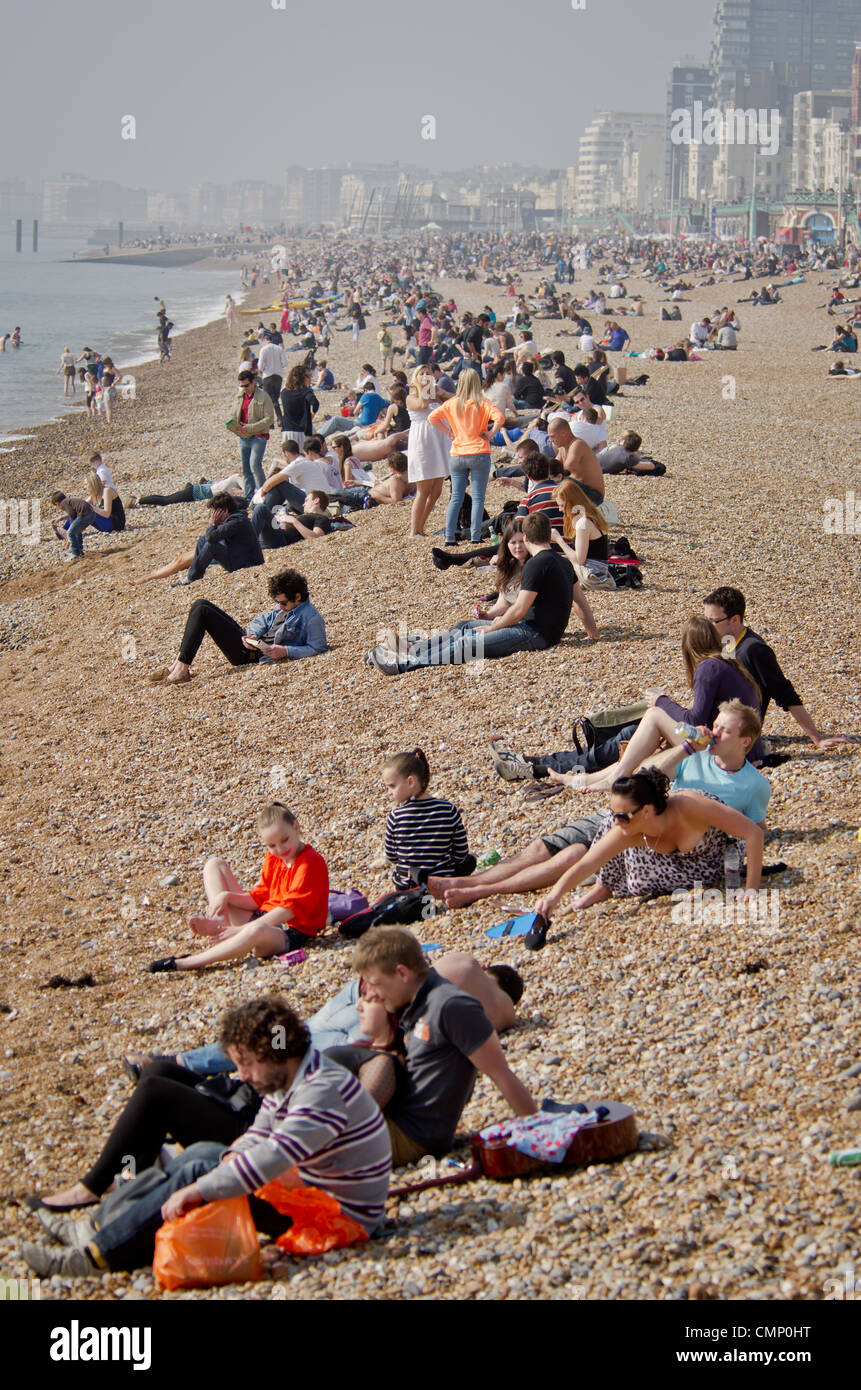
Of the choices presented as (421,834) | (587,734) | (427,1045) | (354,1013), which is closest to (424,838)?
(421,834)

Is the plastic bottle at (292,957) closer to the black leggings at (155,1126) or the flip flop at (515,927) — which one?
the flip flop at (515,927)

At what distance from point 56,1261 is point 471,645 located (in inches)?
239

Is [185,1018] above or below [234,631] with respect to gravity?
below

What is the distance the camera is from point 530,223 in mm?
196375

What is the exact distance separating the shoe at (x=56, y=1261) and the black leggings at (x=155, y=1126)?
26cm

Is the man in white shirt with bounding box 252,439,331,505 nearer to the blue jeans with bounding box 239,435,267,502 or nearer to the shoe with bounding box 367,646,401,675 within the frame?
the blue jeans with bounding box 239,435,267,502

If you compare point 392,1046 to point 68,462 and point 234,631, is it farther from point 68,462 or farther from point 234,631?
point 68,462

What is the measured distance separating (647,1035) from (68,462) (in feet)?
68.4

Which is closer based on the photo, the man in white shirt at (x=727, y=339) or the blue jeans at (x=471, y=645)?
the blue jeans at (x=471, y=645)

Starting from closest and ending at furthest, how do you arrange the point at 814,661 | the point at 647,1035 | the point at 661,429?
the point at 647,1035 < the point at 814,661 < the point at 661,429

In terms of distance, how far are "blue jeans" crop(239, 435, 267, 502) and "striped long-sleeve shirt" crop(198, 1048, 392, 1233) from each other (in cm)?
1127

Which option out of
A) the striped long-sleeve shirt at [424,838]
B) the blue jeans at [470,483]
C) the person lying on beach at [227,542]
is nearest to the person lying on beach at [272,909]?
the striped long-sleeve shirt at [424,838]

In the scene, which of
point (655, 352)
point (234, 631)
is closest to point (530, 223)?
point (655, 352)

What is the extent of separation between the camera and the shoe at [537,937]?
223 inches
